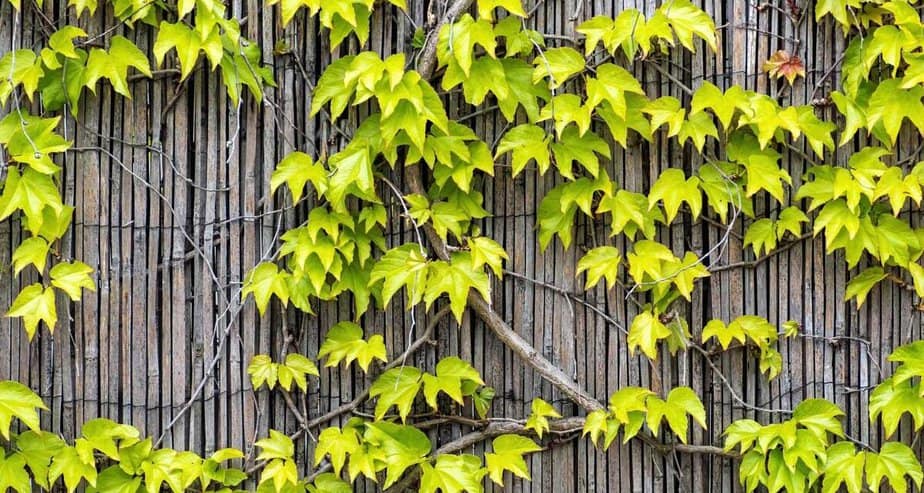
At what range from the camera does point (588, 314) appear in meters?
2.53

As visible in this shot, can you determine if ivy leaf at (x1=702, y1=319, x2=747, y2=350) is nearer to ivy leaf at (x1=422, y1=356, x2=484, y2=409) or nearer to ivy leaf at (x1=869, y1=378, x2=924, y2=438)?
ivy leaf at (x1=869, y1=378, x2=924, y2=438)

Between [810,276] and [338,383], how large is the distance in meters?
1.31

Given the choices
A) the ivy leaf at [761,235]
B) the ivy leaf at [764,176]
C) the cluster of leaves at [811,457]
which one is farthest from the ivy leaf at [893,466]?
the ivy leaf at [764,176]

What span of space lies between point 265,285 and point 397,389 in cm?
44

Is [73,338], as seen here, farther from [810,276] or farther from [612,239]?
[810,276]

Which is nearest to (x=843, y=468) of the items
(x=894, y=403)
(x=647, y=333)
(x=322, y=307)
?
(x=894, y=403)

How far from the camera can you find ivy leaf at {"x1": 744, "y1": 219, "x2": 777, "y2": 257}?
2441mm

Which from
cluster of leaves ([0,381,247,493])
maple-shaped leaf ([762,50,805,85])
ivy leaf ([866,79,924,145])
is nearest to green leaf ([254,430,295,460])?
cluster of leaves ([0,381,247,493])

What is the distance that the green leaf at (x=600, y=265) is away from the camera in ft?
7.92

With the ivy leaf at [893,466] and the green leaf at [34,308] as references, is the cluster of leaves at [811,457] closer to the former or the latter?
the ivy leaf at [893,466]

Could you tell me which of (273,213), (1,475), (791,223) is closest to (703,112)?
(791,223)

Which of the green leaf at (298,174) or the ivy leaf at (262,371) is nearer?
the green leaf at (298,174)

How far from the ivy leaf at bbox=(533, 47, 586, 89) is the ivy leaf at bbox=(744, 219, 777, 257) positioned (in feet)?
2.03

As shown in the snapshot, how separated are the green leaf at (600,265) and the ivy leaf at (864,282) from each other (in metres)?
0.62
